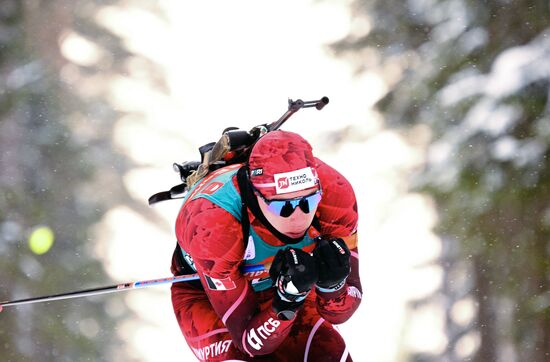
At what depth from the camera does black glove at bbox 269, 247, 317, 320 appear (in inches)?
114

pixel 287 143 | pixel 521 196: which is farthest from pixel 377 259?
pixel 287 143

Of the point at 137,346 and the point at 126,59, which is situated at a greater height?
the point at 126,59

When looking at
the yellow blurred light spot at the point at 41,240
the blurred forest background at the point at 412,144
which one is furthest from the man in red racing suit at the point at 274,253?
the yellow blurred light spot at the point at 41,240

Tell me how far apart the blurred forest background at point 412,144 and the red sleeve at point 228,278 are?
13.6 feet

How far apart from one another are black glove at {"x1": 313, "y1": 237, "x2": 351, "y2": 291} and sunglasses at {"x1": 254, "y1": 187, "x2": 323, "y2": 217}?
20 cm

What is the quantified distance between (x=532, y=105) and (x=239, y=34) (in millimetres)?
3041

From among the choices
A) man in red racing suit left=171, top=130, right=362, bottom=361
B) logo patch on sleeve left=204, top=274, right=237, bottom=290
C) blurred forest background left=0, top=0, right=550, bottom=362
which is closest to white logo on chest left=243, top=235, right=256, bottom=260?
man in red racing suit left=171, top=130, right=362, bottom=361

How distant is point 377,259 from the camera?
705 centimetres

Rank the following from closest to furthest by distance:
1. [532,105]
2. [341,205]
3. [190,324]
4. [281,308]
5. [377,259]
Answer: [281,308] < [341,205] < [190,324] < [377,259] < [532,105]

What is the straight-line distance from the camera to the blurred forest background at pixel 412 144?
287 inches

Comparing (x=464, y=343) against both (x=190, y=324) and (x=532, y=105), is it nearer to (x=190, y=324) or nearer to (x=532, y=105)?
(x=532, y=105)

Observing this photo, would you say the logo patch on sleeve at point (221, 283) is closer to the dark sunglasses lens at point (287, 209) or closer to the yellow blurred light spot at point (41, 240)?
the dark sunglasses lens at point (287, 209)

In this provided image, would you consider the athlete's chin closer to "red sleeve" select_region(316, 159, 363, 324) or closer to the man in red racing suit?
the man in red racing suit

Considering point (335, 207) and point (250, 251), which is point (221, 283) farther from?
point (335, 207)
